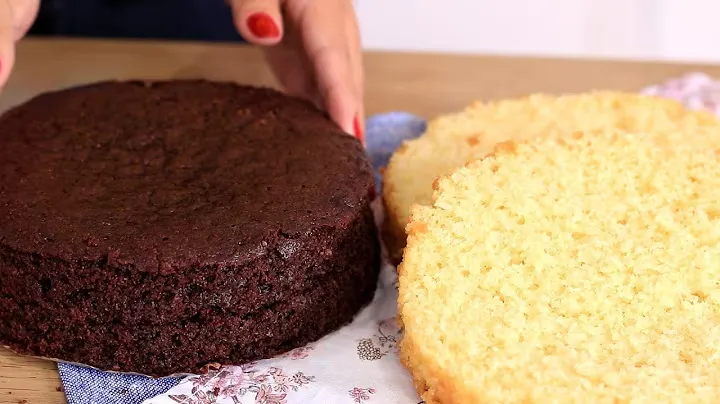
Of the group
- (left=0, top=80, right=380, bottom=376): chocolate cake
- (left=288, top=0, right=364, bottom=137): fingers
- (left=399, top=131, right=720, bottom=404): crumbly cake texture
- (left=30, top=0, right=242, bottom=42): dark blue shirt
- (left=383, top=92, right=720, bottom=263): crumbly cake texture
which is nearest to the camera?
(left=399, top=131, right=720, bottom=404): crumbly cake texture

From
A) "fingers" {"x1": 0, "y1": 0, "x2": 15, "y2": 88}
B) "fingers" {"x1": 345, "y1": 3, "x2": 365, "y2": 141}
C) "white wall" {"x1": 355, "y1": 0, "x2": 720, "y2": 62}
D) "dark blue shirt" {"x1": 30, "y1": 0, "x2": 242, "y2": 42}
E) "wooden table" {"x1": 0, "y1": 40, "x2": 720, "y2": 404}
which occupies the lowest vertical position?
"white wall" {"x1": 355, "y1": 0, "x2": 720, "y2": 62}

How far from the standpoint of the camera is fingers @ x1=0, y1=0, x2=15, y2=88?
206cm

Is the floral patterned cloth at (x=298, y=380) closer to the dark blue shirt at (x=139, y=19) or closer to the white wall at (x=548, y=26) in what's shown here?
the dark blue shirt at (x=139, y=19)

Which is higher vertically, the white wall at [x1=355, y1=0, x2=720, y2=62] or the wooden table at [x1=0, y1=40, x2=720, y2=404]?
the wooden table at [x1=0, y1=40, x2=720, y2=404]

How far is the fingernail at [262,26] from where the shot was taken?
2.50 meters

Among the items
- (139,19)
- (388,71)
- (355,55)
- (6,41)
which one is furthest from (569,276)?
(139,19)

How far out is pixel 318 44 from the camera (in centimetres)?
276

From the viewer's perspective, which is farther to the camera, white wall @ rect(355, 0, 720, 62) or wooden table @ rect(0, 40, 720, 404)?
white wall @ rect(355, 0, 720, 62)

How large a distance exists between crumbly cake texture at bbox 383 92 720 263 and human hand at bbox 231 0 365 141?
254 millimetres

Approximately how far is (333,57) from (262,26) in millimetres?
314

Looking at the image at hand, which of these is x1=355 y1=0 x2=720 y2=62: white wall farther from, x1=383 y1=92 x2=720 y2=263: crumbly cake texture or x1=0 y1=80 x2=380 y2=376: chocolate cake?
x1=0 y1=80 x2=380 y2=376: chocolate cake

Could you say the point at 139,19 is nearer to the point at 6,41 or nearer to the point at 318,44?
the point at 318,44

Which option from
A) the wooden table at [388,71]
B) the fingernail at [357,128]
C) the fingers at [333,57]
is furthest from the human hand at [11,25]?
the wooden table at [388,71]

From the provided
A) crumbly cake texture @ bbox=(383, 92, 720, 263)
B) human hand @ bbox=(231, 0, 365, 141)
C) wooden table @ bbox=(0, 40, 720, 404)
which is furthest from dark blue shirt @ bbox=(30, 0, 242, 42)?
crumbly cake texture @ bbox=(383, 92, 720, 263)
